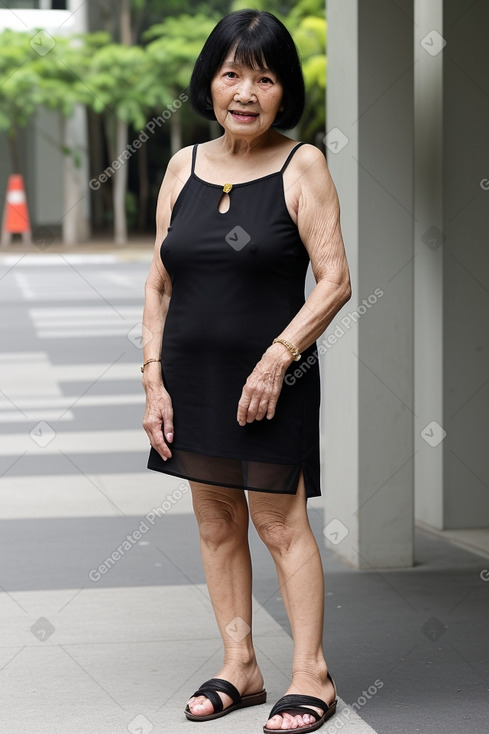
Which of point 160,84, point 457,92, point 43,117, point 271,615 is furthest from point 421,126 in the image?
point 43,117

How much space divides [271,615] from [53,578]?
1128mm

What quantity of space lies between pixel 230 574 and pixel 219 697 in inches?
14.5

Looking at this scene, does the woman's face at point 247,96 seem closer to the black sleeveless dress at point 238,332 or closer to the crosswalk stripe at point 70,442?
the black sleeveless dress at point 238,332

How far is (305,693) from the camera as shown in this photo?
403 cm

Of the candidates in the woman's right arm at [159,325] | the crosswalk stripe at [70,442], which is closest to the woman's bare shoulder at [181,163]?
the woman's right arm at [159,325]

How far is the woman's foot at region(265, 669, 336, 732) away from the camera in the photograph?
395 cm

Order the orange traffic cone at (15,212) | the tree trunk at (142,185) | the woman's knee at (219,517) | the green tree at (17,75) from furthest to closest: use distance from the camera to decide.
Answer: the tree trunk at (142,185)
the green tree at (17,75)
the orange traffic cone at (15,212)
the woman's knee at (219,517)

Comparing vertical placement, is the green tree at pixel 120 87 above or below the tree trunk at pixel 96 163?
above

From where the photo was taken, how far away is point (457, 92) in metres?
6.52

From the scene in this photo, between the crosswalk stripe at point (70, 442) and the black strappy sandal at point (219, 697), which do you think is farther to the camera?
the crosswalk stripe at point (70, 442)

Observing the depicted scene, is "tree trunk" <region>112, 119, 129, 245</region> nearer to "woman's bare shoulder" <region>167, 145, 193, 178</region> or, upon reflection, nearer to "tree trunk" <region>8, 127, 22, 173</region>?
"tree trunk" <region>8, 127, 22, 173</region>

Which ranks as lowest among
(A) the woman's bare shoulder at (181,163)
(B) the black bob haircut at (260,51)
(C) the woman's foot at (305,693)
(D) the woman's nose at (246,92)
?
(C) the woman's foot at (305,693)

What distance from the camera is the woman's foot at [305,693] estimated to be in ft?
13.0

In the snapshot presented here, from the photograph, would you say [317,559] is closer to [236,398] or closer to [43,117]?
[236,398]
